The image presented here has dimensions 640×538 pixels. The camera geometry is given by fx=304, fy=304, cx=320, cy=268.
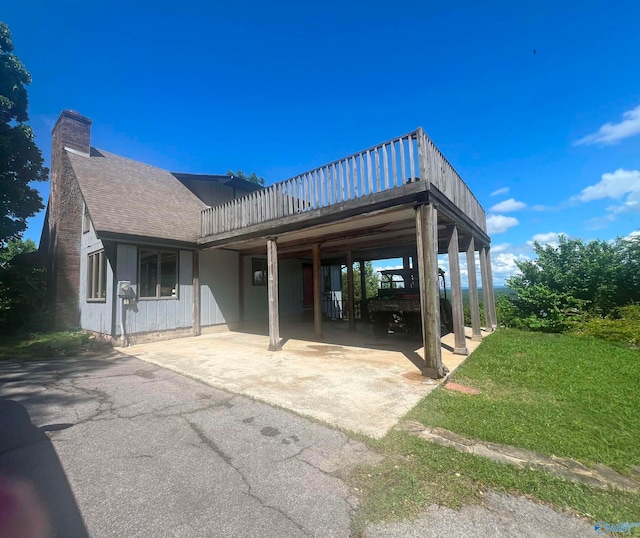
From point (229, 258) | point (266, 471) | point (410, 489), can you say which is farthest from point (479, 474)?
point (229, 258)

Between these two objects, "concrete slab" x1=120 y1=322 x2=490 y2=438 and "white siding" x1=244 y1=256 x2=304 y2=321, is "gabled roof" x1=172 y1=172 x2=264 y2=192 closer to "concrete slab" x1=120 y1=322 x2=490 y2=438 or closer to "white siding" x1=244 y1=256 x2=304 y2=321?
"white siding" x1=244 y1=256 x2=304 y2=321

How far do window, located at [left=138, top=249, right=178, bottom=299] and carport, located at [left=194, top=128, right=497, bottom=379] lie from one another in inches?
48.6

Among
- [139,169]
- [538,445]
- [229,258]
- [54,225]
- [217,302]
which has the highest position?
[139,169]

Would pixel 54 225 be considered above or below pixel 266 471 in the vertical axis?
above

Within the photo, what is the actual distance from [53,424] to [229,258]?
28.6 ft

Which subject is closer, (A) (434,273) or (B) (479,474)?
(B) (479,474)

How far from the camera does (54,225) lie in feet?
39.8

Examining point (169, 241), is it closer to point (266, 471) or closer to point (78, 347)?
point (78, 347)

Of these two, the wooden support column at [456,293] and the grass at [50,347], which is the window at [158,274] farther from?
the wooden support column at [456,293]

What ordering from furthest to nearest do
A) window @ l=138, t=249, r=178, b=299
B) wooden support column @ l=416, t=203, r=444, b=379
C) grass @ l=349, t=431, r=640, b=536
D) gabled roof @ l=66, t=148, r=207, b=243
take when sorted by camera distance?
window @ l=138, t=249, r=178, b=299 → gabled roof @ l=66, t=148, r=207, b=243 → wooden support column @ l=416, t=203, r=444, b=379 → grass @ l=349, t=431, r=640, b=536

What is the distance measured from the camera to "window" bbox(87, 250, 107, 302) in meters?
9.62

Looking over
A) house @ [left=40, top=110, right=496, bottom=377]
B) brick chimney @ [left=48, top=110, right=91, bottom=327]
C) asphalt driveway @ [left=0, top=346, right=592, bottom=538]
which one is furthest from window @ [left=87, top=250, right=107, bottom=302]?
asphalt driveway @ [left=0, top=346, right=592, bottom=538]

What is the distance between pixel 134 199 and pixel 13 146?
6675 mm

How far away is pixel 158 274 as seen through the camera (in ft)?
32.2
